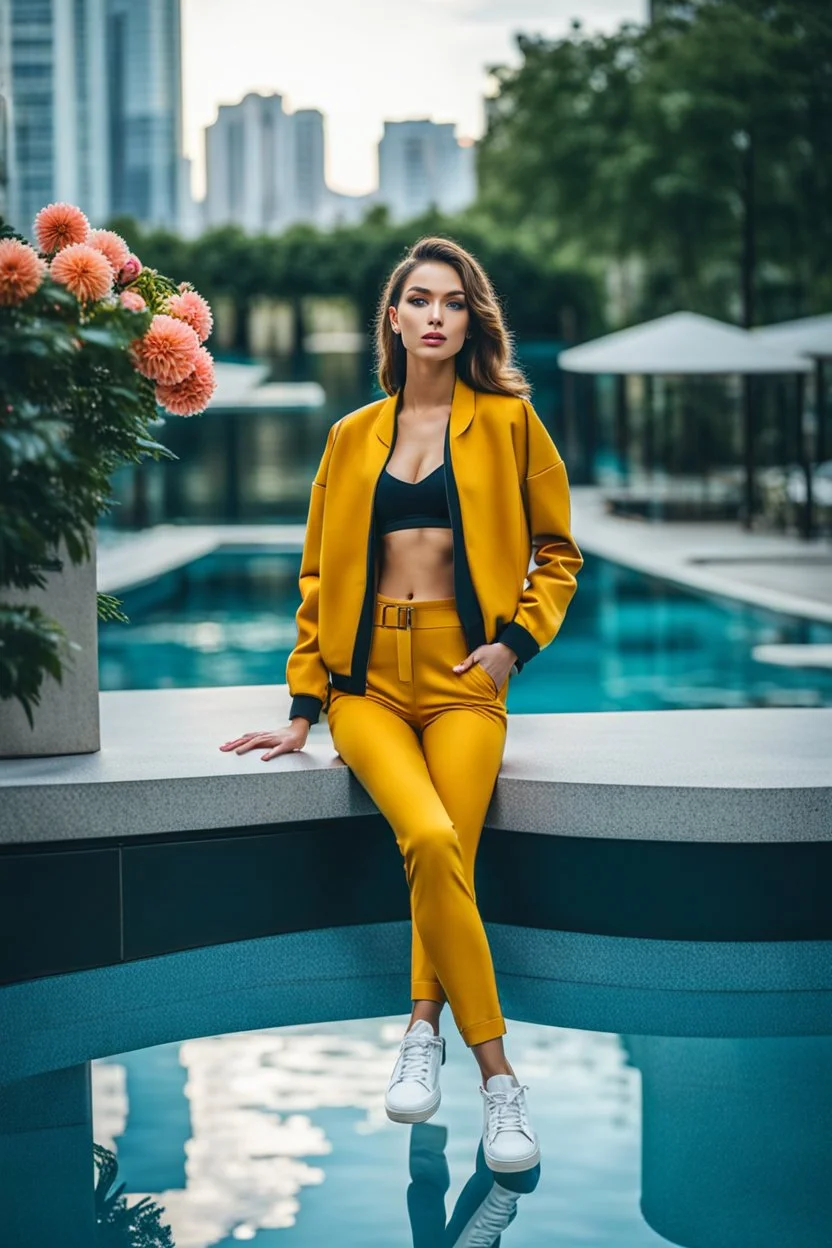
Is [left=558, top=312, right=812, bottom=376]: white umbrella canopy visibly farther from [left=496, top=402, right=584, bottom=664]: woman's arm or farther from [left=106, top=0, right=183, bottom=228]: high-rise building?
[left=106, top=0, right=183, bottom=228]: high-rise building

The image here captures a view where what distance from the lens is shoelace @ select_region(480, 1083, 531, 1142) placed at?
125 inches

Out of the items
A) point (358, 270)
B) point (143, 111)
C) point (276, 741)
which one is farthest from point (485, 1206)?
point (143, 111)

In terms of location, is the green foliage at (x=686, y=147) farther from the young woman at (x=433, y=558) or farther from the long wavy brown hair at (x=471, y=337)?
the young woman at (x=433, y=558)

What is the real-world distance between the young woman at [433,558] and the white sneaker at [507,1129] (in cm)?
39

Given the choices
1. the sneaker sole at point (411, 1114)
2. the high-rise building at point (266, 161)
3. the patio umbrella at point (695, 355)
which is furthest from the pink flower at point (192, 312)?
the high-rise building at point (266, 161)

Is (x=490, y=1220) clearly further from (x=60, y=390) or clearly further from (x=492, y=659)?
(x=60, y=390)

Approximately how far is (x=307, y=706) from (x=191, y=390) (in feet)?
2.77

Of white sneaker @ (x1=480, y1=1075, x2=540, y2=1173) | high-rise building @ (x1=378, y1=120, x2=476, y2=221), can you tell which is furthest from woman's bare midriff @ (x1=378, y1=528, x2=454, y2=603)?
high-rise building @ (x1=378, y1=120, x2=476, y2=221)

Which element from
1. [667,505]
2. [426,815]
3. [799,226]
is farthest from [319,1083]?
[799,226]

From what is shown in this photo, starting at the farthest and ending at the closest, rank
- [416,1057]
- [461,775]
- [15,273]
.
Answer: [461,775], [416,1057], [15,273]

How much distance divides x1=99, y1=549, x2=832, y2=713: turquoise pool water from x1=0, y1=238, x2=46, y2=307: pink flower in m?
6.05

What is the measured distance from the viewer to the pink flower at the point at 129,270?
3.57 meters

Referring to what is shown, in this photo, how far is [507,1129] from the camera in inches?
125

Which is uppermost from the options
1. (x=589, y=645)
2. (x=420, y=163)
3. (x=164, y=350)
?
(x=420, y=163)
